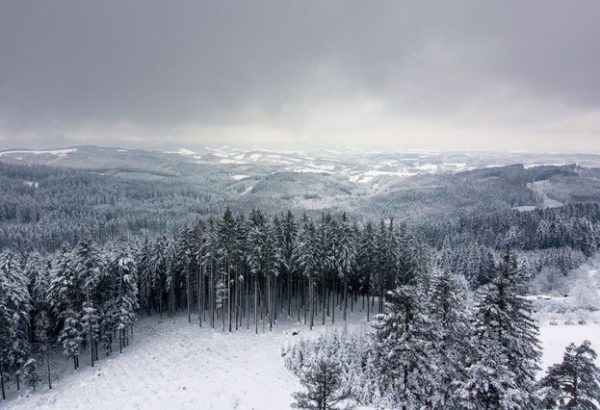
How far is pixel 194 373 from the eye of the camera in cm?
3966

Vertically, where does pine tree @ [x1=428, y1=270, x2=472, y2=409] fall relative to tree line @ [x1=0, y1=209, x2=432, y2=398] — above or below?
above

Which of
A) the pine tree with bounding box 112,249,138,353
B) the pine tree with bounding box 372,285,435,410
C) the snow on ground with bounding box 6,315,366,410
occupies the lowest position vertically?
the snow on ground with bounding box 6,315,366,410

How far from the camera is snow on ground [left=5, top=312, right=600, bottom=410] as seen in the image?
34219mm

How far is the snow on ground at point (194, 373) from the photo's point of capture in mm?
34219

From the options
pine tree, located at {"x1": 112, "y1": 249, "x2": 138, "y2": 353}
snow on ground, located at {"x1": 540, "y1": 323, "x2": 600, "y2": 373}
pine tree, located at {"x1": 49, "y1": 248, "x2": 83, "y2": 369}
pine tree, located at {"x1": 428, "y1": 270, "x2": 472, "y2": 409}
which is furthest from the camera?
pine tree, located at {"x1": 112, "y1": 249, "x2": 138, "y2": 353}

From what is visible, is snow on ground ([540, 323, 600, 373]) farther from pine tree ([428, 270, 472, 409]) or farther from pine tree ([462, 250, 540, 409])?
pine tree ([462, 250, 540, 409])

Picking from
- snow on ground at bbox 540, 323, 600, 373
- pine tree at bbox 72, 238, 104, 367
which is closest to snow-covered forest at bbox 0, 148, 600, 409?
pine tree at bbox 72, 238, 104, 367

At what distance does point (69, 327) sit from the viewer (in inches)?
1734

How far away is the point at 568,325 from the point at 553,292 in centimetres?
4528

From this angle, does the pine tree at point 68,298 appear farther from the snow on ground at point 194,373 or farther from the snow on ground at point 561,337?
the snow on ground at point 561,337

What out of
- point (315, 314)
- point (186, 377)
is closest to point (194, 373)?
point (186, 377)

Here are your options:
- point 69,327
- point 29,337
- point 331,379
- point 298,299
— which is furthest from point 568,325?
point 29,337

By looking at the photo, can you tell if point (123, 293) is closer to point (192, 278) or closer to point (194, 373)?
point (192, 278)

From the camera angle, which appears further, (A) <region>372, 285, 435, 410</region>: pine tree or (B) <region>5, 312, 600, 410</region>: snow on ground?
(B) <region>5, 312, 600, 410</region>: snow on ground
